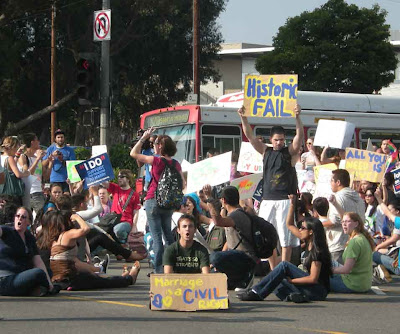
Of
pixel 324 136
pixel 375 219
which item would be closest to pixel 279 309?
pixel 375 219

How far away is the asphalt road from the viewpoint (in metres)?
8.14

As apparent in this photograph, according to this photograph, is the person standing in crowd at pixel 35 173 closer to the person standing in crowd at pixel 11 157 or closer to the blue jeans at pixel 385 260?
the person standing in crowd at pixel 11 157

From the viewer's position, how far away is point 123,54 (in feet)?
142

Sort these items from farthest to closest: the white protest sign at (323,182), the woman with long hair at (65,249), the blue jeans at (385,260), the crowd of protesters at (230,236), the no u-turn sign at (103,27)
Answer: the no u-turn sign at (103,27) < the white protest sign at (323,182) < the blue jeans at (385,260) < the woman with long hair at (65,249) < the crowd of protesters at (230,236)

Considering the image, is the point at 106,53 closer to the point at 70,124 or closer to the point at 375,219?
the point at 375,219

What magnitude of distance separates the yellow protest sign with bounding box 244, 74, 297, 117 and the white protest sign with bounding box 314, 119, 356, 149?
394cm

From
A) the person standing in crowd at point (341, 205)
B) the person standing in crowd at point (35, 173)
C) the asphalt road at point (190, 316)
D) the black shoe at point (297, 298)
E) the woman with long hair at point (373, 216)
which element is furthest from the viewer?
the person standing in crowd at point (35, 173)

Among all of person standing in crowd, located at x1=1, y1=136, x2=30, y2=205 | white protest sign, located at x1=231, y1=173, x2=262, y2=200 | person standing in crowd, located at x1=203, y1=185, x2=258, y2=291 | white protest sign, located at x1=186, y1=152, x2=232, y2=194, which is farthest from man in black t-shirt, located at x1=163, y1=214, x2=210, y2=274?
person standing in crowd, located at x1=1, y1=136, x2=30, y2=205

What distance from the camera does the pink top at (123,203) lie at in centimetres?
1628

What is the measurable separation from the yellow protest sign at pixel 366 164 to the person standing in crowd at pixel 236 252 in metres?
4.97

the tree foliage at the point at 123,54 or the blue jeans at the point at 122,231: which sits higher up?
the tree foliage at the point at 123,54

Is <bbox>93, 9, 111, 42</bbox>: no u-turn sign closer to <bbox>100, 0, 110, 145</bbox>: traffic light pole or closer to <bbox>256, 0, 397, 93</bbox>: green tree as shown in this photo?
<bbox>100, 0, 110, 145</bbox>: traffic light pole

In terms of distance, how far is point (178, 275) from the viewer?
918 centimetres

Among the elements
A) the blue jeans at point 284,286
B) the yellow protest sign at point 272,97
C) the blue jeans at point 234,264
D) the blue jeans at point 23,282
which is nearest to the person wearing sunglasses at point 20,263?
the blue jeans at point 23,282
